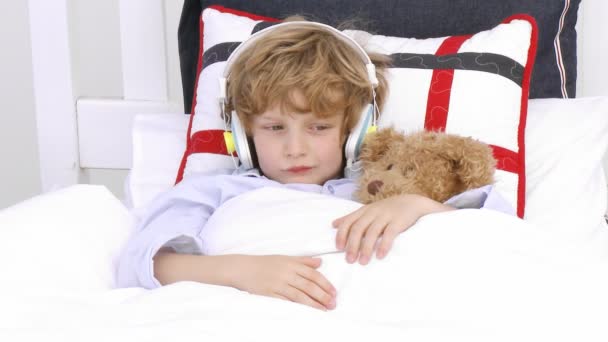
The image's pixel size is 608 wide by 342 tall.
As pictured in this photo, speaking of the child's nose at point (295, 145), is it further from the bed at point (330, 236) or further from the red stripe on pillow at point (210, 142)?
the red stripe on pillow at point (210, 142)

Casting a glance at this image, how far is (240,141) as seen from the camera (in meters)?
1.23

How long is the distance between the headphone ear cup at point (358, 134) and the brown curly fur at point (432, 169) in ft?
0.30

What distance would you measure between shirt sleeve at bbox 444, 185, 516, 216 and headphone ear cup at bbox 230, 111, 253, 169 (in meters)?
0.32

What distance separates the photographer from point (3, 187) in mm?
2178

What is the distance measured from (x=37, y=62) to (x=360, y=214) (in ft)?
3.19

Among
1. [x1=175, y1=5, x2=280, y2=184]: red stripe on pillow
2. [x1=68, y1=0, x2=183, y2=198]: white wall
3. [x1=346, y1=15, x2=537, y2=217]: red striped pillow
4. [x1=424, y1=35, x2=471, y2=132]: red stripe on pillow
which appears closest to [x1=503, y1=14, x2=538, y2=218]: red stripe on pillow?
[x1=346, y1=15, x2=537, y2=217]: red striped pillow

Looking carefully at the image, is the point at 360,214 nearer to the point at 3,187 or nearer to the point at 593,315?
the point at 593,315

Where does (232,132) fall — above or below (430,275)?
above

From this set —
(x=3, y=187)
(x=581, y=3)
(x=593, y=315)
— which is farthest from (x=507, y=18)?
(x=3, y=187)

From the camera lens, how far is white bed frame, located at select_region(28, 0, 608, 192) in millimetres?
1640

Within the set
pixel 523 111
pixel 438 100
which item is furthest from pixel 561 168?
pixel 438 100

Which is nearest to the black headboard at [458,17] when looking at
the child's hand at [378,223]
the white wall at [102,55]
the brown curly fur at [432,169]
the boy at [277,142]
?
the boy at [277,142]

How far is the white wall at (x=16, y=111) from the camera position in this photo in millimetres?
2068

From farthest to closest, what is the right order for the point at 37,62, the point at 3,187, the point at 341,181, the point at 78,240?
1. the point at 3,187
2. the point at 37,62
3. the point at 341,181
4. the point at 78,240
